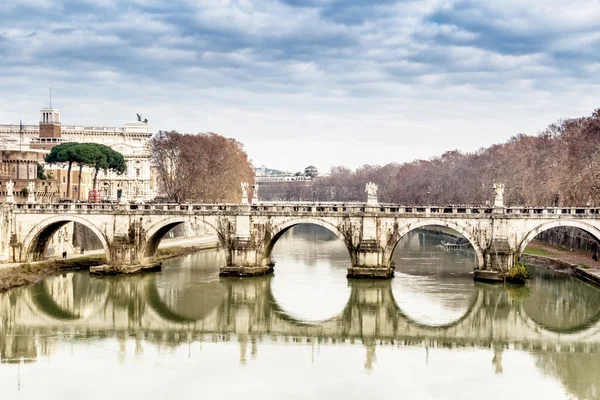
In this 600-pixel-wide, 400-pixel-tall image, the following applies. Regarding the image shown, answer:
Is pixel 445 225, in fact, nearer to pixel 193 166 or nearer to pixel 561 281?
pixel 561 281


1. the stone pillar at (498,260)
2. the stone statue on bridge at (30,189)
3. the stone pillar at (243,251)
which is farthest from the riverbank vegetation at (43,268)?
the stone pillar at (498,260)

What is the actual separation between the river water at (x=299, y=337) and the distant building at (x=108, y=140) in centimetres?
5524

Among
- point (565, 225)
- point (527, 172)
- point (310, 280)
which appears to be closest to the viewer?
point (565, 225)

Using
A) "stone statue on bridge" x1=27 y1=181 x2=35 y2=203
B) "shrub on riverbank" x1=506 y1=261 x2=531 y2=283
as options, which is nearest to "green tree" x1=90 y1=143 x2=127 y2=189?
"stone statue on bridge" x1=27 y1=181 x2=35 y2=203

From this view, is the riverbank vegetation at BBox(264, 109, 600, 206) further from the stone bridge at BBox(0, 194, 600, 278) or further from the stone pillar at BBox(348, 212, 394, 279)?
the stone pillar at BBox(348, 212, 394, 279)

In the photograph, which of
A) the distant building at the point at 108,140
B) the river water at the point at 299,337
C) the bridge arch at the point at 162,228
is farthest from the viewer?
the distant building at the point at 108,140

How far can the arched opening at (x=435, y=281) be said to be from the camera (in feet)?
148

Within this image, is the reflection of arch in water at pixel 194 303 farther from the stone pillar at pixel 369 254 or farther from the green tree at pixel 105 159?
the green tree at pixel 105 159

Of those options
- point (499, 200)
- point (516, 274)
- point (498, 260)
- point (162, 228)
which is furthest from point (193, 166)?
point (516, 274)

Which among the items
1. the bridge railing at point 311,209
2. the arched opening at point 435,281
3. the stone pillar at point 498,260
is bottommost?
the arched opening at point 435,281

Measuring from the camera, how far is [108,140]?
120m

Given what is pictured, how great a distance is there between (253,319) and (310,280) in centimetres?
1319

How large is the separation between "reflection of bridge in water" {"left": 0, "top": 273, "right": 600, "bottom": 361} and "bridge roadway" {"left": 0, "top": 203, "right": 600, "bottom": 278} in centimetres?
286

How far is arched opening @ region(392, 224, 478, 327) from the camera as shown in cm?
4505
